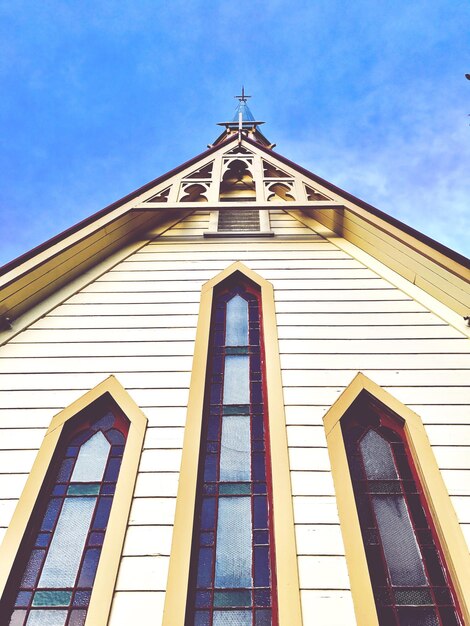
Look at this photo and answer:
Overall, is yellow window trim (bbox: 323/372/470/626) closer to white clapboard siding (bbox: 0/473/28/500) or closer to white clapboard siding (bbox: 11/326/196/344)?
white clapboard siding (bbox: 11/326/196/344)

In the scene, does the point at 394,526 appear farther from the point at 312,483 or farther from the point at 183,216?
the point at 183,216

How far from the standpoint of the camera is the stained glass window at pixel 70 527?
135 inches

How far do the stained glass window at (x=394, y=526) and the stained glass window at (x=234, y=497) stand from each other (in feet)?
3.04

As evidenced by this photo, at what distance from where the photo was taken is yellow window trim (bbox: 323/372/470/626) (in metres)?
3.30

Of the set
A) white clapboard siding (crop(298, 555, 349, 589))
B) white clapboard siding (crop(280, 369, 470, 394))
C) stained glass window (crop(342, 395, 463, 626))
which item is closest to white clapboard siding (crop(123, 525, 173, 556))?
white clapboard siding (crop(298, 555, 349, 589))

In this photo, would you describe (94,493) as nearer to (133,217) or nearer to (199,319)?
(199,319)

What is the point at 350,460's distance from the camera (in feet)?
14.1

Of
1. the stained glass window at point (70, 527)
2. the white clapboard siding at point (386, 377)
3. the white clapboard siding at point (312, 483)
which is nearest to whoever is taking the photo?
the stained glass window at point (70, 527)

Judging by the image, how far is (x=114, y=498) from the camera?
393 centimetres

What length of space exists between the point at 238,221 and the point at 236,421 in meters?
4.66

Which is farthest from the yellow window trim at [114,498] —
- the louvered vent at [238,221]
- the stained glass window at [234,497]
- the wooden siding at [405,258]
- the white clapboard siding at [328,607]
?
the wooden siding at [405,258]

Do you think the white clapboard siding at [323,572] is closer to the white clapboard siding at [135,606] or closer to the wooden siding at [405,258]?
the white clapboard siding at [135,606]

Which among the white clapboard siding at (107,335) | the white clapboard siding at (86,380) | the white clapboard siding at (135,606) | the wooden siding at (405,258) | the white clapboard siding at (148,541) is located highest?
the wooden siding at (405,258)

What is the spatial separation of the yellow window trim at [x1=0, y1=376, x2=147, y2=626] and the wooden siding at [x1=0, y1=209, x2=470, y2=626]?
94 millimetres
